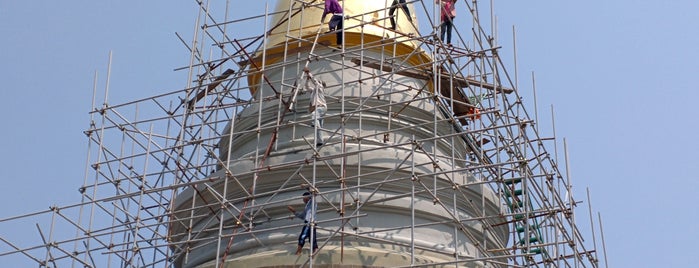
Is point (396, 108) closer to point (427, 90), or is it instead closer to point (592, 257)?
point (427, 90)

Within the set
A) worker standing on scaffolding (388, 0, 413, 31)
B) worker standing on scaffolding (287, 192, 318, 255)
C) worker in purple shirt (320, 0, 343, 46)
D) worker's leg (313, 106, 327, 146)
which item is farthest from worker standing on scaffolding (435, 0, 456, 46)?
worker standing on scaffolding (287, 192, 318, 255)

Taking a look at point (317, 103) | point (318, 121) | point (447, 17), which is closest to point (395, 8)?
point (447, 17)

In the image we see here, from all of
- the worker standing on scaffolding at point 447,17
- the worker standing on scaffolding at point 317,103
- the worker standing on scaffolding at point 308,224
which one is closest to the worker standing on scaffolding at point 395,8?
the worker standing on scaffolding at point 447,17

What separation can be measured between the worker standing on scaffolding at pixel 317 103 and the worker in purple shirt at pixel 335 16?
1.34m

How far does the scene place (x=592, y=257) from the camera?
25094 mm

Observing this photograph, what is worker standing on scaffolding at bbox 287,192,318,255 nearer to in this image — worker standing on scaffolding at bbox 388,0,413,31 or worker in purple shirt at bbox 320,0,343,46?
worker in purple shirt at bbox 320,0,343,46

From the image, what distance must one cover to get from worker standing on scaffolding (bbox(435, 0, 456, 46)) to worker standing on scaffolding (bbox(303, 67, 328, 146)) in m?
3.47

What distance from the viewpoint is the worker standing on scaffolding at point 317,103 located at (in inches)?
907

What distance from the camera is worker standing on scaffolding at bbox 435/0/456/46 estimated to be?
2688cm

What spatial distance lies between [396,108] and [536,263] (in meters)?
4.57

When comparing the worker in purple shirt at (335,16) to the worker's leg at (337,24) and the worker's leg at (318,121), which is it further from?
the worker's leg at (318,121)

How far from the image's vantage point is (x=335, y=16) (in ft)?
83.8

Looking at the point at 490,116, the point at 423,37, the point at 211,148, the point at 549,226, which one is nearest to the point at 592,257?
the point at 549,226

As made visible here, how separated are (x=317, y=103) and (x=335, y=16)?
8.92ft
